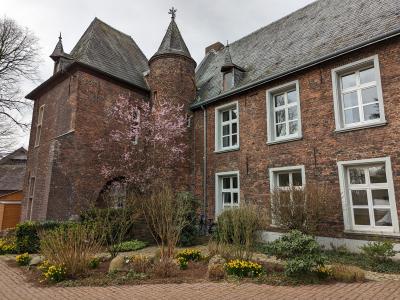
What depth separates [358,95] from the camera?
9.79m

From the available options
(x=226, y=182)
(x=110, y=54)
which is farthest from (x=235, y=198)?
(x=110, y=54)

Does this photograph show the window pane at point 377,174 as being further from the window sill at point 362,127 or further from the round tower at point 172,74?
the round tower at point 172,74

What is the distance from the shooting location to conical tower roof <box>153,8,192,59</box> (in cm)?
1598

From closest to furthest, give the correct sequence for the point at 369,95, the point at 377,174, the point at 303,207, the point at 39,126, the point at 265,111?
1. the point at 303,207
2. the point at 377,174
3. the point at 369,95
4. the point at 265,111
5. the point at 39,126

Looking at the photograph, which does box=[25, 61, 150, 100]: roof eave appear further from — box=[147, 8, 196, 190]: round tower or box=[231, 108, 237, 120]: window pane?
box=[231, 108, 237, 120]: window pane

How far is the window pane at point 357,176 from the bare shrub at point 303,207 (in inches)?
52.3

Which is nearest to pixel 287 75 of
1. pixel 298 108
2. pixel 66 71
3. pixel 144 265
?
pixel 298 108

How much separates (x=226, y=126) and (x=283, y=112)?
3.11m

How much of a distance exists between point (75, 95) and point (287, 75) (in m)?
9.49

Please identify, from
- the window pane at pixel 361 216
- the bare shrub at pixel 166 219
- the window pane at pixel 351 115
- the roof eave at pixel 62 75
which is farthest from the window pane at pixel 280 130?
the roof eave at pixel 62 75

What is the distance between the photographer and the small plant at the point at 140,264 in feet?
23.5

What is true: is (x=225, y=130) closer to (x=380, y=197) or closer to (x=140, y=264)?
(x=380, y=197)

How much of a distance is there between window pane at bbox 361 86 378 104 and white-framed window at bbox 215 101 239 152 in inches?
206

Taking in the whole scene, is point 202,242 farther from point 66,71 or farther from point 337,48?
point 66,71
